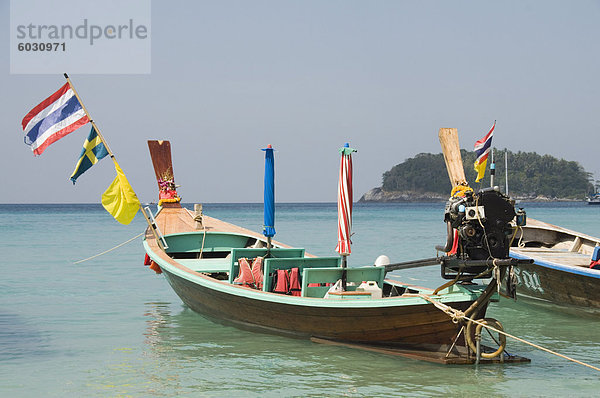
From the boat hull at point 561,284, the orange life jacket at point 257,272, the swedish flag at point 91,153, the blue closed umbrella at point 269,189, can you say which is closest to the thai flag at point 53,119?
the swedish flag at point 91,153

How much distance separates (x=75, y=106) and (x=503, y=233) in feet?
28.8

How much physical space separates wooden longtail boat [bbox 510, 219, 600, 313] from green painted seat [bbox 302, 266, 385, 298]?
2.46 m

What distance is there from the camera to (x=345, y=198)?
1009 centimetres

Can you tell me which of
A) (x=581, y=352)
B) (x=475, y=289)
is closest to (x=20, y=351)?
(x=475, y=289)

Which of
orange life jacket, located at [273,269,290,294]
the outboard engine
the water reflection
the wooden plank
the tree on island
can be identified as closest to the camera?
the water reflection

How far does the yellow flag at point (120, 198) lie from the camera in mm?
13430

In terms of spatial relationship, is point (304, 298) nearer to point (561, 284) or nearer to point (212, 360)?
point (212, 360)

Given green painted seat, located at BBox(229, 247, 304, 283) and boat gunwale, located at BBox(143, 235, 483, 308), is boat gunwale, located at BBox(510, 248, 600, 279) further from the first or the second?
green painted seat, located at BBox(229, 247, 304, 283)

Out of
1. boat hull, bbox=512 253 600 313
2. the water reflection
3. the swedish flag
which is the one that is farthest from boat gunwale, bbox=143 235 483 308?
boat hull, bbox=512 253 600 313

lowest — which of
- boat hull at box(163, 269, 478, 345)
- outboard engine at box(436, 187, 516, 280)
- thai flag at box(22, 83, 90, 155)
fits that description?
boat hull at box(163, 269, 478, 345)

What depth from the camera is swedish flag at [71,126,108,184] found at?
13.5 meters

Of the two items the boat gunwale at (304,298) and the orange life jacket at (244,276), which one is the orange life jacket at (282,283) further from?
the orange life jacket at (244,276)

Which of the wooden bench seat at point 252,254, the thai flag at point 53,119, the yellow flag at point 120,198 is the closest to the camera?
the wooden bench seat at point 252,254

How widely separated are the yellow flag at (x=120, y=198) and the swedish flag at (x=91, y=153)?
0.53m
